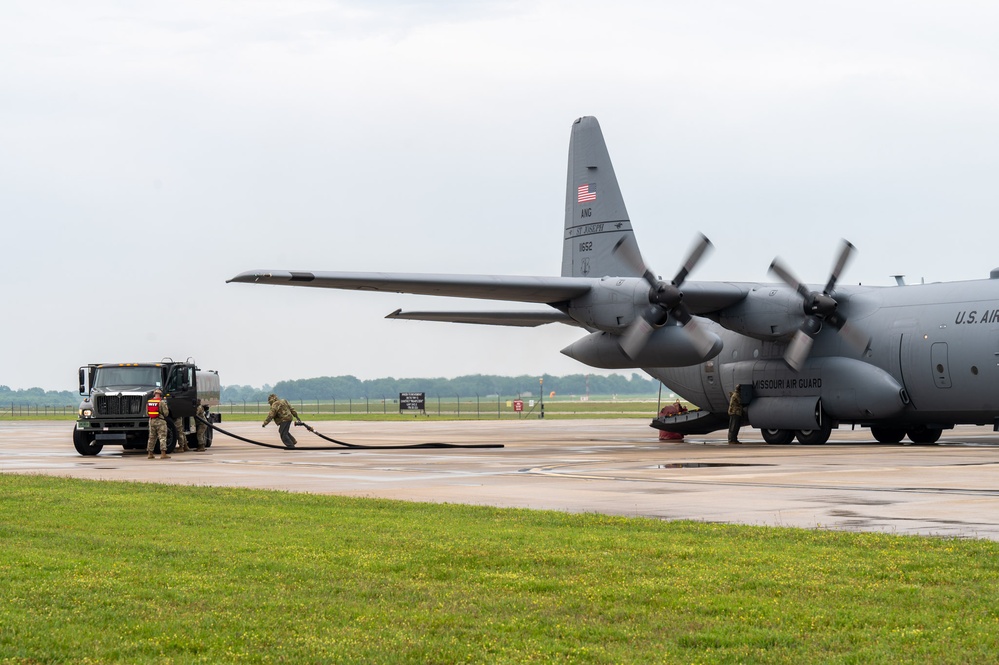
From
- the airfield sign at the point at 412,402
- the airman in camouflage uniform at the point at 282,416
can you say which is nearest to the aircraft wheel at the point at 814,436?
the airman in camouflage uniform at the point at 282,416

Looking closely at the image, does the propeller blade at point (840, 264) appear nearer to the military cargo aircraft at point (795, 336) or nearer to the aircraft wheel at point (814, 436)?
the military cargo aircraft at point (795, 336)

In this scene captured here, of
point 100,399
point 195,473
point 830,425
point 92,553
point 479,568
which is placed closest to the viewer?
point 479,568

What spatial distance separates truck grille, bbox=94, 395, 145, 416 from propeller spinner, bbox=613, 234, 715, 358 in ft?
41.9

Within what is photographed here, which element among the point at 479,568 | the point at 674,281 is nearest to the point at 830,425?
the point at 674,281

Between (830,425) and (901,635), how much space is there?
2599 centimetres

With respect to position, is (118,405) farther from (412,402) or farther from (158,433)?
(412,402)

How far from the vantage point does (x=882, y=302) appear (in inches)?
1227

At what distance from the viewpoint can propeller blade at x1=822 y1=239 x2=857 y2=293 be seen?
3156cm

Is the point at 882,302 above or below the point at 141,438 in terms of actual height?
above

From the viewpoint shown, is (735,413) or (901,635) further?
(735,413)

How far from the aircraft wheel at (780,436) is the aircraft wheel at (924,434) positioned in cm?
326

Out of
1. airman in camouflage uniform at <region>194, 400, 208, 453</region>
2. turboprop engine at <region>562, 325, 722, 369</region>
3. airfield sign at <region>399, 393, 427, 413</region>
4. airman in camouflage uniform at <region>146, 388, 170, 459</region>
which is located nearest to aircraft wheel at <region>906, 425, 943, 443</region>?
turboprop engine at <region>562, 325, 722, 369</region>

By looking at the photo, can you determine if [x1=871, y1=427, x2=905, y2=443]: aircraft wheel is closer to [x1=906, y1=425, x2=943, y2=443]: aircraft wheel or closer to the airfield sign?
[x1=906, y1=425, x2=943, y2=443]: aircraft wheel

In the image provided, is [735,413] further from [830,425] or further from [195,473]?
[195,473]
